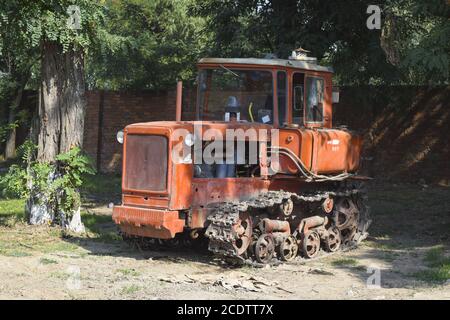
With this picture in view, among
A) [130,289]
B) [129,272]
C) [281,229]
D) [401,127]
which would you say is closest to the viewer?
[130,289]

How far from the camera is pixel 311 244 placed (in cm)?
964

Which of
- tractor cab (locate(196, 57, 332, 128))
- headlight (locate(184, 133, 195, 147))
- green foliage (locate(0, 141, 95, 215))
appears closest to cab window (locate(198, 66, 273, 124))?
tractor cab (locate(196, 57, 332, 128))

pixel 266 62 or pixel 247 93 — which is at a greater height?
pixel 266 62

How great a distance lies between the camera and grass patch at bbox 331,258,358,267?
9242 mm

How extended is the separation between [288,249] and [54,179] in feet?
13.1

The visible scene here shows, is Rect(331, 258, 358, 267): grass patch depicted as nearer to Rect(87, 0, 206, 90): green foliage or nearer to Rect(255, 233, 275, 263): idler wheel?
Rect(255, 233, 275, 263): idler wheel

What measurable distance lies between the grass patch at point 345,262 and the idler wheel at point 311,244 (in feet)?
1.09

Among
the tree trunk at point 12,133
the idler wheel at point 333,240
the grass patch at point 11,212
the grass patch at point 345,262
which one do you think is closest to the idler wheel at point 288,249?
the grass patch at point 345,262

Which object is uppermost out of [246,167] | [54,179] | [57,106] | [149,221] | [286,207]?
[57,106]

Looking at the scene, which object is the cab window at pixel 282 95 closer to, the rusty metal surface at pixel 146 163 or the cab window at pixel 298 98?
the cab window at pixel 298 98

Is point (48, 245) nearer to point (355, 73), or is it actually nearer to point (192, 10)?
point (355, 73)

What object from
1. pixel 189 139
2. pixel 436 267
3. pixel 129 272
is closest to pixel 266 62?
pixel 189 139

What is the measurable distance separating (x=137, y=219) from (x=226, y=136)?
1.54 meters

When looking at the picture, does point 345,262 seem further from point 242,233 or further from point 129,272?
point 129,272
